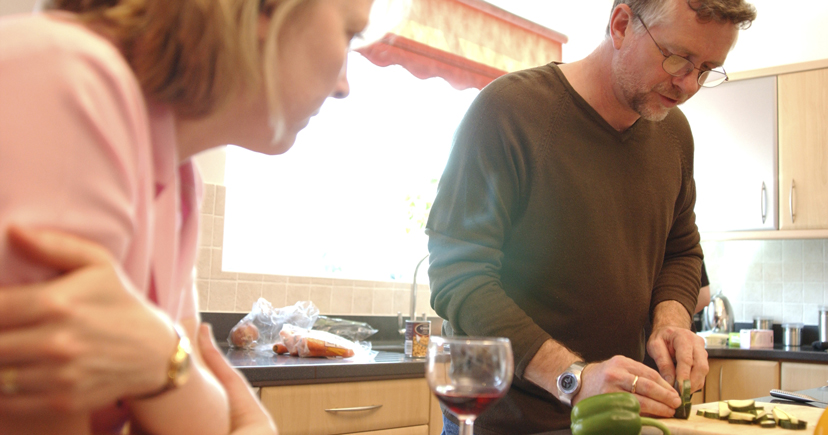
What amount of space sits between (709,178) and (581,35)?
121 cm

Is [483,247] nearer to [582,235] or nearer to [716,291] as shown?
[582,235]

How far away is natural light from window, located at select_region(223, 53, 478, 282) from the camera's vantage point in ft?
9.95

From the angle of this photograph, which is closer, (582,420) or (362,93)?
(582,420)

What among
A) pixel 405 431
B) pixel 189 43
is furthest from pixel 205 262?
pixel 189 43

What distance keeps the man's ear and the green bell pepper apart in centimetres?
88

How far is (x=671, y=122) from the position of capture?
5.67ft

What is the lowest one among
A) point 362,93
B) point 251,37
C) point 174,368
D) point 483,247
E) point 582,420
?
point 582,420

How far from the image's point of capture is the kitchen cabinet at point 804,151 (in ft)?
11.5

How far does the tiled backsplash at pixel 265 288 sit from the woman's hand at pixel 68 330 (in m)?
2.19

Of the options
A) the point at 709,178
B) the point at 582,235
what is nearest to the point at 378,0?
the point at 582,235

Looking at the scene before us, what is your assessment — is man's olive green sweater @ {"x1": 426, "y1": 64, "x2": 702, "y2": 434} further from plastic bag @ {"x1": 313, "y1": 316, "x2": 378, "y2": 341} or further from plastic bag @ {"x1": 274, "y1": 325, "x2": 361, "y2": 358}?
plastic bag @ {"x1": 313, "y1": 316, "x2": 378, "y2": 341}

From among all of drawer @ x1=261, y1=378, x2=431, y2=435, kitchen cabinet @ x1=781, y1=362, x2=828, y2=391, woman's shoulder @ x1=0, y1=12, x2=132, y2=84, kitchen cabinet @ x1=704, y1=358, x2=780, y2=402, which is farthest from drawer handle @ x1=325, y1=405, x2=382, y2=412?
kitchen cabinet @ x1=781, y1=362, x2=828, y2=391

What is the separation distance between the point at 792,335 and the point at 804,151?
0.97 metres

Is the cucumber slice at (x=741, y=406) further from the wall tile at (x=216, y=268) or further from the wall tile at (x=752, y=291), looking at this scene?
the wall tile at (x=752, y=291)
